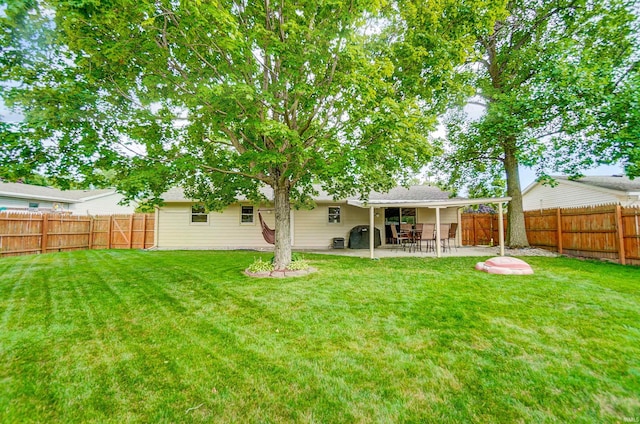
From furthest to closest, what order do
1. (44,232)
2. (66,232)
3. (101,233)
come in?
(101,233)
(66,232)
(44,232)

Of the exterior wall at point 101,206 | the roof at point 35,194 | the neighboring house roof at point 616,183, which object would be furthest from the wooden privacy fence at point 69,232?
the neighboring house roof at point 616,183

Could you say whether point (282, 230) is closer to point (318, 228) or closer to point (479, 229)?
point (318, 228)

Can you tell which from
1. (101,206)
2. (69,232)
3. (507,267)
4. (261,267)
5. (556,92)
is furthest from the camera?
(101,206)

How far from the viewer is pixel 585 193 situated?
13422mm

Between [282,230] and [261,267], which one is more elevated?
[282,230]

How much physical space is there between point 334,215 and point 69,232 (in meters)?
12.2

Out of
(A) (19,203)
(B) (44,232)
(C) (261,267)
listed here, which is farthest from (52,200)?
(C) (261,267)

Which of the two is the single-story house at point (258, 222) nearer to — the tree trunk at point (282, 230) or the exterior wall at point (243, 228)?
the exterior wall at point (243, 228)

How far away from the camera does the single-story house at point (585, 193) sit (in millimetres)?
10930

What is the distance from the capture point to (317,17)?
17.8 ft

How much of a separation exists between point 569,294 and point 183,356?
5.70 m

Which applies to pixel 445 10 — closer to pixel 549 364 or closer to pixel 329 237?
pixel 549 364

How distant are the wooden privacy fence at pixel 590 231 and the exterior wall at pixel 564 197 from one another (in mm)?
3520

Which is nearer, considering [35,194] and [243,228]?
[243,228]
